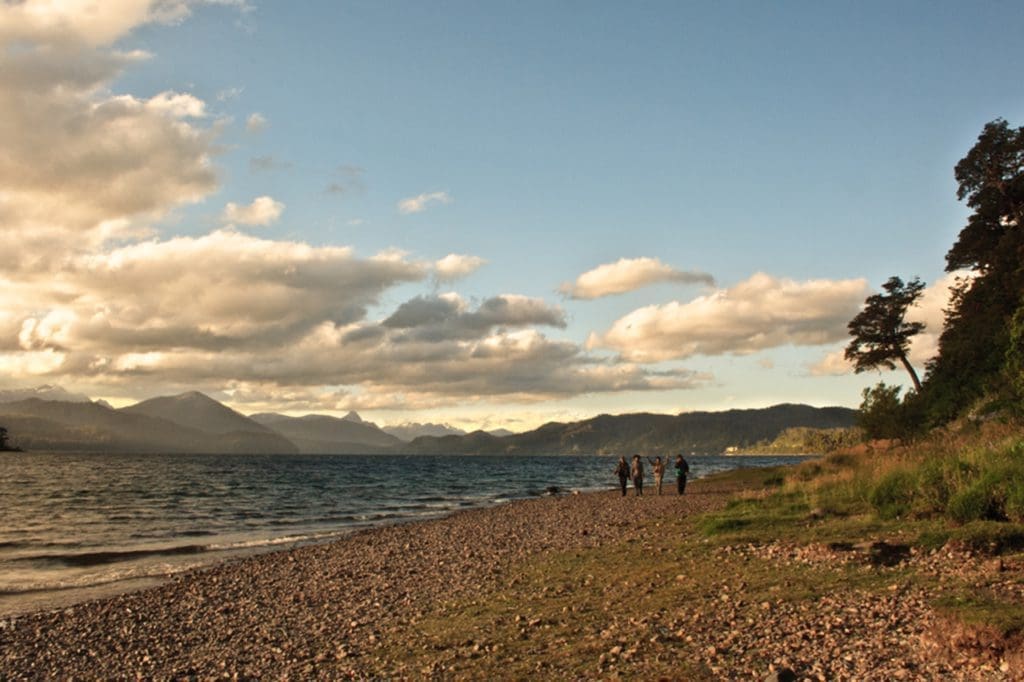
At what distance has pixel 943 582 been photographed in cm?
1311

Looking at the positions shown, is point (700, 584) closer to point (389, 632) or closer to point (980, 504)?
point (389, 632)

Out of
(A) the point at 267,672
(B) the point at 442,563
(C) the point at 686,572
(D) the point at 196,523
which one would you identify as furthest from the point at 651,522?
(D) the point at 196,523

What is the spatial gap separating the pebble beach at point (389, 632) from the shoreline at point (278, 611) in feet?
0.18

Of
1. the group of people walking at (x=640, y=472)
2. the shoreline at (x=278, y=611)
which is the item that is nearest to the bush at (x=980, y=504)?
the shoreline at (x=278, y=611)

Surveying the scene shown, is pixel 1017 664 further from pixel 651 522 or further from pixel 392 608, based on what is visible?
pixel 651 522

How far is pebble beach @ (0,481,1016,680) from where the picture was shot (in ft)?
33.8

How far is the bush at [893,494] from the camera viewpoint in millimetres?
20797

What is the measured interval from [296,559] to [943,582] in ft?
70.4

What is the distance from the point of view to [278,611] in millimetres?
17578

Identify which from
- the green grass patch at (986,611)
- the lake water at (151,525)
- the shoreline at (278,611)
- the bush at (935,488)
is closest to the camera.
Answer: the green grass patch at (986,611)

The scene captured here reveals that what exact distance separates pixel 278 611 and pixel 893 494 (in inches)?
731

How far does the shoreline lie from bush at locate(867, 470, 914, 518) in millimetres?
8607

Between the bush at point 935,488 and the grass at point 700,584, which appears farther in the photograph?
the bush at point 935,488

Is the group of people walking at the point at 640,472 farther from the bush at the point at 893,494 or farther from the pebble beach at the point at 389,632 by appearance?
the bush at the point at 893,494
